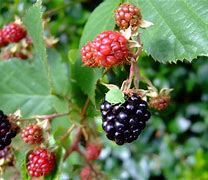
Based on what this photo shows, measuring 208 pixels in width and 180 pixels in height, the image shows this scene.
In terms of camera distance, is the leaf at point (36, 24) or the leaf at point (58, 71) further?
the leaf at point (58, 71)

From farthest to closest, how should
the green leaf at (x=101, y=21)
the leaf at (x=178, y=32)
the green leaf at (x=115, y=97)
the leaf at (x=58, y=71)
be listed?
the leaf at (x=58, y=71) < the green leaf at (x=101, y=21) < the leaf at (x=178, y=32) < the green leaf at (x=115, y=97)

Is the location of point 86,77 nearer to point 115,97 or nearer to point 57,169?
point 57,169

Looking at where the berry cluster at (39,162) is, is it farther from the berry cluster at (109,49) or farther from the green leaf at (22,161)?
the berry cluster at (109,49)

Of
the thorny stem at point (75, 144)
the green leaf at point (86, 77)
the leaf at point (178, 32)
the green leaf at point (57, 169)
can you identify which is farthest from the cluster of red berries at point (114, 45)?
the thorny stem at point (75, 144)

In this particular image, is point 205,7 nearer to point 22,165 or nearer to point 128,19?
point 128,19

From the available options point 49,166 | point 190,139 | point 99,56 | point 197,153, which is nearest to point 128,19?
point 99,56

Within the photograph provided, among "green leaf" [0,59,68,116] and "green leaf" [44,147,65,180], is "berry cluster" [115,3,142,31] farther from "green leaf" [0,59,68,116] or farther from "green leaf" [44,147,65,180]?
"green leaf" [0,59,68,116]

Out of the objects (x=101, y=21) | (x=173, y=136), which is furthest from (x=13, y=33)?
(x=173, y=136)
